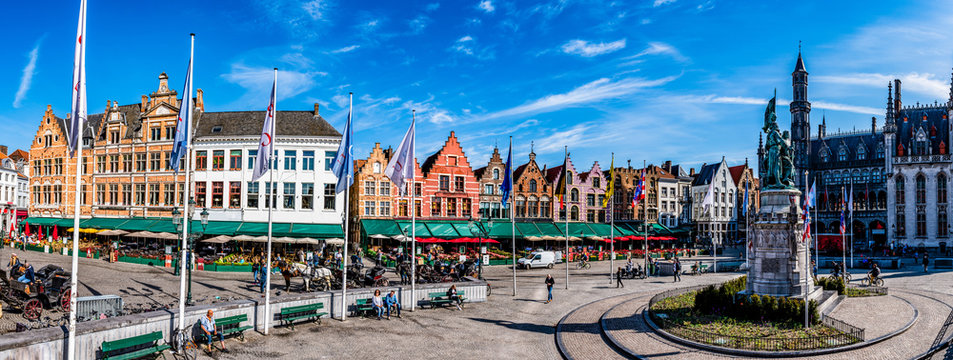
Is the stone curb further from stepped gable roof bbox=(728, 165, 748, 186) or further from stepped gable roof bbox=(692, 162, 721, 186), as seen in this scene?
stepped gable roof bbox=(728, 165, 748, 186)

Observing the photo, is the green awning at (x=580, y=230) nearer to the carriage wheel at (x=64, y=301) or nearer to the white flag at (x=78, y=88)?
the carriage wheel at (x=64, y=301)

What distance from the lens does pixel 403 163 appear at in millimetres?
23797

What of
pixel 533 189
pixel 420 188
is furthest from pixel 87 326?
pixel 533 189

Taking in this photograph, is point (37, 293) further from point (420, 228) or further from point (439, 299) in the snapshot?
point (420, 228)

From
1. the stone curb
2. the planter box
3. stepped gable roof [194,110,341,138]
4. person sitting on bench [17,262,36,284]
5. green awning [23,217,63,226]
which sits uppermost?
stepped gable roof [194,110,341,138]

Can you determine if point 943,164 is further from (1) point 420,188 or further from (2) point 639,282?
(1) point 420,188

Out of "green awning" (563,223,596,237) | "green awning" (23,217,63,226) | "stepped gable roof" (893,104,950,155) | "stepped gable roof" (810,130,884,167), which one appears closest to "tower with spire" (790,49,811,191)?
"stepped gable roof" (810,130,884,167)

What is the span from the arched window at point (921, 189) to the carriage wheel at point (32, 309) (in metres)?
82.4

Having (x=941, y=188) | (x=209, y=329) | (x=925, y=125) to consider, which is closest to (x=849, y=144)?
(x=925, y=125)

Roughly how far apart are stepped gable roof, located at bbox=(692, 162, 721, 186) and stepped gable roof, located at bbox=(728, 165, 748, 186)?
3594 millimetres

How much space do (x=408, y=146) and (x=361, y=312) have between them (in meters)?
7.10

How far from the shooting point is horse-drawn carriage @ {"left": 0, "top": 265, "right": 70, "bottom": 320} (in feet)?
63.4

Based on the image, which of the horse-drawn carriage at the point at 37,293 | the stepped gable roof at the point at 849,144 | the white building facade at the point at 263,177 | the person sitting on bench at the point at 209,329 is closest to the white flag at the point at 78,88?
the person sitting on bench at the point at 209,329

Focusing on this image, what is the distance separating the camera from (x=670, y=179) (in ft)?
252
